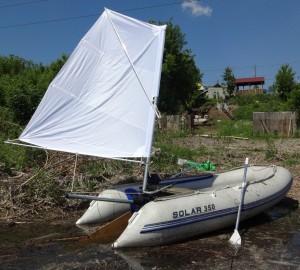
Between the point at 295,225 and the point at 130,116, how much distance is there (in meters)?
3.95

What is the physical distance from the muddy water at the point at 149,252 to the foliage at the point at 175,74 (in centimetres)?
3009

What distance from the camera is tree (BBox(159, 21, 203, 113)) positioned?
3909cm

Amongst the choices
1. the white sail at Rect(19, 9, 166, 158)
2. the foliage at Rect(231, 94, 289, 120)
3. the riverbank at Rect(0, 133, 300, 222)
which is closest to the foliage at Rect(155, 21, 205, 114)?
the foliage at Rect(231, 94, 289, 120)

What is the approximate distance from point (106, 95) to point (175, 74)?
3140 cm

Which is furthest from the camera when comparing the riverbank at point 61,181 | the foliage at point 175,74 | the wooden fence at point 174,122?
the foliage at point 175,74

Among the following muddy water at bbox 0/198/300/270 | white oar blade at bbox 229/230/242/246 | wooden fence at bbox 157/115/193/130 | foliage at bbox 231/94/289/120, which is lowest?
muddy water at bbox 0/198/300/270

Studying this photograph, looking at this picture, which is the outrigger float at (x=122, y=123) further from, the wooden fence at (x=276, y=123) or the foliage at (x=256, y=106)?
the foliage at (x=256, y=106)

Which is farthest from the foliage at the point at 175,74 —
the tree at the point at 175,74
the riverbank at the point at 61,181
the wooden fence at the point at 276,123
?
the riverbank at the point at 61,181

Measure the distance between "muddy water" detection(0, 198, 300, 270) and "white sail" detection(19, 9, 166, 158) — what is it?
1.65m

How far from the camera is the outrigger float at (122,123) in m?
8.25

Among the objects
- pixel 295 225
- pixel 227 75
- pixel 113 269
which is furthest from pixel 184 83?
pixel 113 269

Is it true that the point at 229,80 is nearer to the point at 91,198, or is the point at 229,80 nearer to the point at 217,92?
the point at 217,92

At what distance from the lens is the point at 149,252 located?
25.6 ft

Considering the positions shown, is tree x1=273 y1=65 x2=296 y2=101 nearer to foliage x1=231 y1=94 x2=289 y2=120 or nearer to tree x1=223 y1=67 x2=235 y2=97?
foliage x1=231 y1=94 x2=289 y2=120
